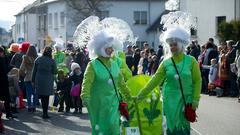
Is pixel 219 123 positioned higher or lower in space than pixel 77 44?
lower

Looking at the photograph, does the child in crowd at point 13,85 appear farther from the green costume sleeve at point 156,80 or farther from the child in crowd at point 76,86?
the green costume sleeve at point 156,80

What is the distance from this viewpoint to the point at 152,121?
9609mm

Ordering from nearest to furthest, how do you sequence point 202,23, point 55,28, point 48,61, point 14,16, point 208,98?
point 48,61
point 208,98
point 202,23
point 55,28
point 14,16

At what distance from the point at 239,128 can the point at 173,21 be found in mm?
4335

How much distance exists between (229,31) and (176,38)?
23.6m

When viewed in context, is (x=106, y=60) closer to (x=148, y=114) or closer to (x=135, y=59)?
(x=148, y=114)

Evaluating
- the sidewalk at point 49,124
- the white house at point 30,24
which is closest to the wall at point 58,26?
the white house at point 30,24

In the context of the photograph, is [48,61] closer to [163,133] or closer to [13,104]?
[13,104]

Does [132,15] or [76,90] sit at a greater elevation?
[132,15]

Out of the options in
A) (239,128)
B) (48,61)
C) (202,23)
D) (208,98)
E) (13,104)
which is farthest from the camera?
(202,23)

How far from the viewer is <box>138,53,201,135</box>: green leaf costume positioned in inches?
326

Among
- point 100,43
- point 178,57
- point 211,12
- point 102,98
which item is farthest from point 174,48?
point 211,12

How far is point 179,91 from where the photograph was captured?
830cm

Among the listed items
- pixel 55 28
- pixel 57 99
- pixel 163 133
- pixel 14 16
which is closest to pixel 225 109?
pixel 57 99
